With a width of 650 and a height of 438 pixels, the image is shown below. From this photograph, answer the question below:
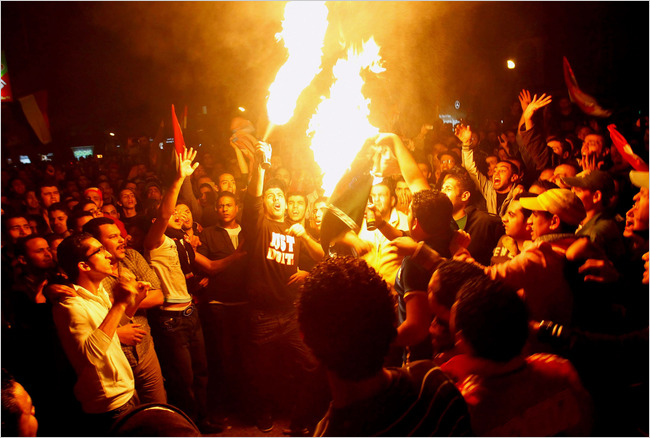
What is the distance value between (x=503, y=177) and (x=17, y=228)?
544cm

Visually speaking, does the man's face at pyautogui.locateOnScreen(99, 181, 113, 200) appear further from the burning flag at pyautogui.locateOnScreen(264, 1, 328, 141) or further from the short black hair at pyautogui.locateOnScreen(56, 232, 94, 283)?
the short black hair at pyautogui.locateOnScreen(56, 232, 94, 283)

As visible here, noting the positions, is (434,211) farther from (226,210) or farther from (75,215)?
(75,215)

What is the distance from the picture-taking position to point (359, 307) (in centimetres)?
164

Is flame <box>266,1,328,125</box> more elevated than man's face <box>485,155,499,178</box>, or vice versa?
flame <box>266,1,328,125</box>

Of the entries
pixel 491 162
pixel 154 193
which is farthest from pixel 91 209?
pixel 491 162

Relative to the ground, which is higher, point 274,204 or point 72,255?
point 274,204

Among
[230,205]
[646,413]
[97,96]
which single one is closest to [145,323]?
[230,205]

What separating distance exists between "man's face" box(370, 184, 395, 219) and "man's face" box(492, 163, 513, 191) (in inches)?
67.4

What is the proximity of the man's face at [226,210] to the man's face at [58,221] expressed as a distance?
1.89 meters

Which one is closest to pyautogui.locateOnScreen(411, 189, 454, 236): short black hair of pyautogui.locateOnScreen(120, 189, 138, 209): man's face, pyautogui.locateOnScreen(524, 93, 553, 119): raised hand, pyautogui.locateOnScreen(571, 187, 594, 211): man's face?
pyautogui.locateOnScreen(571, 187, 594, 211): man's face

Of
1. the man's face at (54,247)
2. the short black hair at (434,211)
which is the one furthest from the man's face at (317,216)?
the man's face at (54,247)

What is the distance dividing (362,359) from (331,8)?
5.61 metres

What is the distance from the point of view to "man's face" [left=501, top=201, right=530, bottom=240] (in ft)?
12.2

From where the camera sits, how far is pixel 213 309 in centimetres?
465
